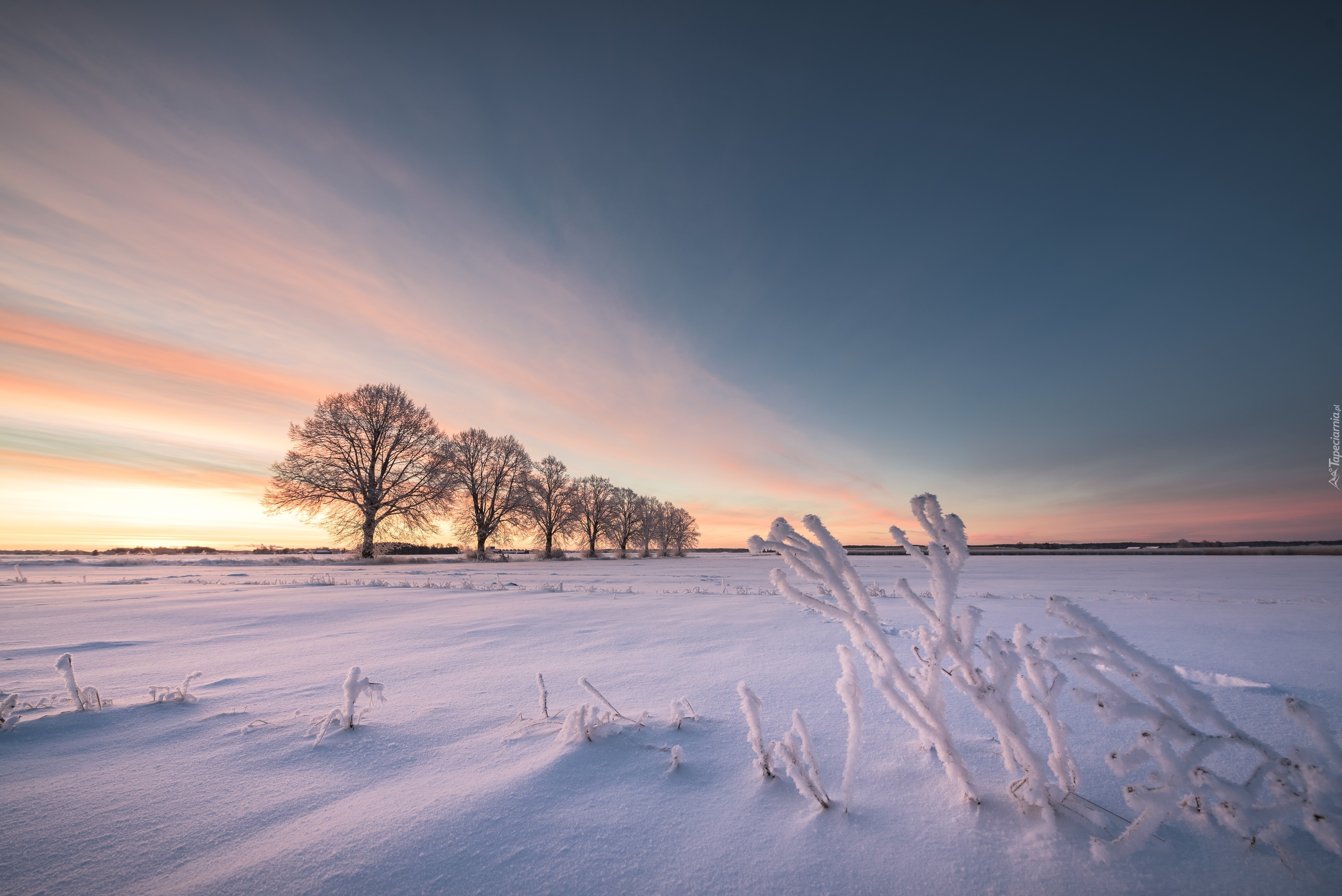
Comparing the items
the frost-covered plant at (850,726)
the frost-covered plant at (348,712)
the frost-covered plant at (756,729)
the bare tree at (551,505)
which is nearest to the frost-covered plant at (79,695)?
the frost-covered plant at (348,712)

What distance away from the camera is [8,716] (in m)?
2.16

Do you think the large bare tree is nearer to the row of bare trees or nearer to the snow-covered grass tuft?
the row of bare trees

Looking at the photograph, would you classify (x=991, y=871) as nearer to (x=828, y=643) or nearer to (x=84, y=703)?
(x=828, y=643)

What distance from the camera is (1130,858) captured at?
3.82 ft

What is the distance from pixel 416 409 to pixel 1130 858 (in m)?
28.1

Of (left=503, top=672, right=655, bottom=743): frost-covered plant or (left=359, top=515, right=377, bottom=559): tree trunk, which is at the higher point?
(left=359, top=515, right=377, bottom=559): tree trunk

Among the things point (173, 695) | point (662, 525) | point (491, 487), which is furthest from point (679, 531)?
point (173, 695)

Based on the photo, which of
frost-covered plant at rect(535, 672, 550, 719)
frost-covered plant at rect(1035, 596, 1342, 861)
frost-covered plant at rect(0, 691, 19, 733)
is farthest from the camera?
frost-covered plant at rect(535, 672, 550, 719)

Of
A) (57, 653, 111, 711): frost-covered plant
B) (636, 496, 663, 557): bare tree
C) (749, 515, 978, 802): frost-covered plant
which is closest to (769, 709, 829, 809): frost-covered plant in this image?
(749, 515, 978, 802): frost-covered plant

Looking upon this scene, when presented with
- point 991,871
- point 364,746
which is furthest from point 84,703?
point 991,871

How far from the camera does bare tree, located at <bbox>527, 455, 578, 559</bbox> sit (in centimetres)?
3541

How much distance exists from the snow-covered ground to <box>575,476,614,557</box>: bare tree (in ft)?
127

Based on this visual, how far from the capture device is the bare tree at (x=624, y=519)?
154 ft

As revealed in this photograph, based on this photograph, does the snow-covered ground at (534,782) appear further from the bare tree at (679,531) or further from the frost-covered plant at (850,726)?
the bare tree at (679,531)
